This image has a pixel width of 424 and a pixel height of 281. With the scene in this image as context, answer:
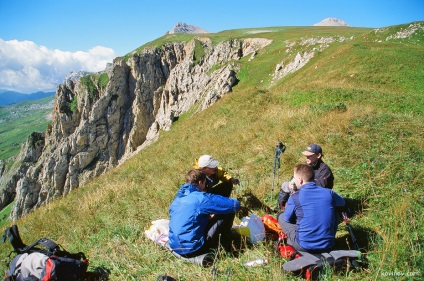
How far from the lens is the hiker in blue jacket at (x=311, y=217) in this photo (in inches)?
168

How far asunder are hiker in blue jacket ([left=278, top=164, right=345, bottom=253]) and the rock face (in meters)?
58.6

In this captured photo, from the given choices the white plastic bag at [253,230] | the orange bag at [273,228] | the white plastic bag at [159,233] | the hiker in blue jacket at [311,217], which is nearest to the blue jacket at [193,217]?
the white plastic bag at [159,233]

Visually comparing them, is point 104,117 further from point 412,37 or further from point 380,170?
point 380,170

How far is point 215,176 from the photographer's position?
661 centimetres

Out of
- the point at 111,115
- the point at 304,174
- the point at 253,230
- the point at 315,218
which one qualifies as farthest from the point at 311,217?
the point at 111,115

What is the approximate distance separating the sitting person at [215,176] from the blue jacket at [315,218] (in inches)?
87.0

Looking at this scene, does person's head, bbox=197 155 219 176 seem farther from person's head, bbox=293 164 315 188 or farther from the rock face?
the rock face

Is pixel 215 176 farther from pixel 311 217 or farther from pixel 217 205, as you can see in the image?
pixel 311 217

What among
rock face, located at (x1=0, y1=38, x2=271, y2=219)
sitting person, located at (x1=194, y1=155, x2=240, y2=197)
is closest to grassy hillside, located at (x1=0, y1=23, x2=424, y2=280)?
sitting person, located at (x1=194, y1=155, x2=240, y2=197)

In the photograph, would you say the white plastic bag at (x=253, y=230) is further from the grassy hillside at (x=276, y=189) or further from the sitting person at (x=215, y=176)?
the sitting person at (x=215, y=176)

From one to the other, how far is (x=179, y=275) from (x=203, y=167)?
8.58 feet

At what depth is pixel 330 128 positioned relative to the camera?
9773mm

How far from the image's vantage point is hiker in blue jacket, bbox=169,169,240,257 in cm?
468

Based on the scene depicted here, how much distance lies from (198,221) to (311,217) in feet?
6.43
